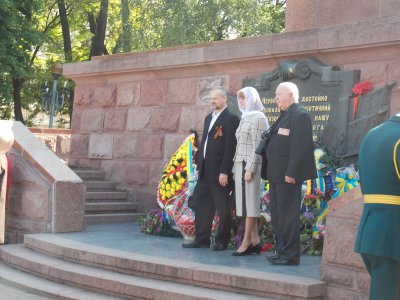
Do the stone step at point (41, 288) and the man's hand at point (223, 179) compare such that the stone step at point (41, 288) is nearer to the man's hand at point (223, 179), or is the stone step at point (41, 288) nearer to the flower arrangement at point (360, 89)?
the man's hand at point (223, 179)

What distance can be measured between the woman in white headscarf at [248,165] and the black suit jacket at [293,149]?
46 cm

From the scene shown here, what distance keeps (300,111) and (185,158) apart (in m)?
3.08

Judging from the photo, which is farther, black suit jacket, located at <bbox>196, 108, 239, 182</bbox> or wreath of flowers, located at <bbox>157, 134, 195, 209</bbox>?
wreath of flowers, located at <bbox>157, 134, 195, 209</bbox>

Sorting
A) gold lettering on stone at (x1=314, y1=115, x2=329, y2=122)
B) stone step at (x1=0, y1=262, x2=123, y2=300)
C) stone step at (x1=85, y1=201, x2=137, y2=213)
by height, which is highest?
gold lettering on stone at (x1=314, y1=115, x2=329, y2=122)

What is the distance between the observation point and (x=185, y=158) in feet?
31.0

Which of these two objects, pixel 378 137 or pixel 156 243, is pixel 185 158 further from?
pixel 378 137

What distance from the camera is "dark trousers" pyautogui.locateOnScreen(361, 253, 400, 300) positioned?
4.27 meters

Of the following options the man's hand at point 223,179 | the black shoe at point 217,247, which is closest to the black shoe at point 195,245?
the black shoe at point 217,247

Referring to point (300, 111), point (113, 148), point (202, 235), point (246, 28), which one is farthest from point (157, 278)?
point (246, 28)

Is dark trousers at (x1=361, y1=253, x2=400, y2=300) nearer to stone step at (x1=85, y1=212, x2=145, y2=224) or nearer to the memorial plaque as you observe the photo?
the memorial plaque

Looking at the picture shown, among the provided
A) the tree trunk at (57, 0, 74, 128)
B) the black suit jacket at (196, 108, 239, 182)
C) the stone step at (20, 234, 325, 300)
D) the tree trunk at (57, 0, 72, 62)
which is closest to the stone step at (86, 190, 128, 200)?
the stone step at (20, 234, 325, 300)

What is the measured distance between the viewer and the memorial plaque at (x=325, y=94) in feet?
27.2

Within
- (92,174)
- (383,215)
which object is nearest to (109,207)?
(92,174)

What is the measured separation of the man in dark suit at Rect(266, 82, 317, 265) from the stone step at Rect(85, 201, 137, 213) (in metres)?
4.29
